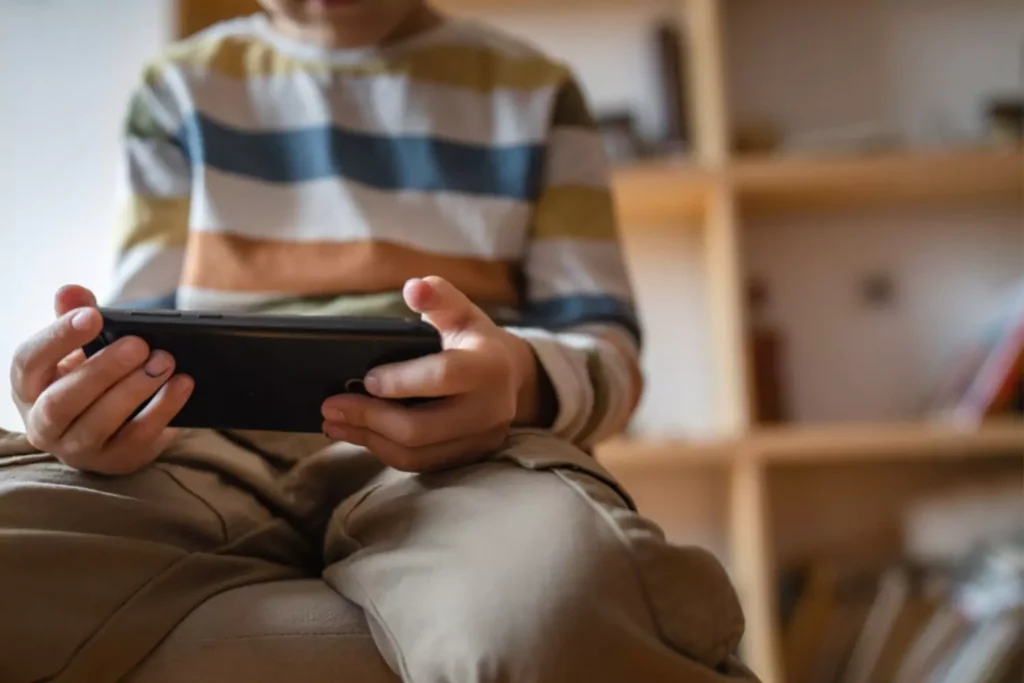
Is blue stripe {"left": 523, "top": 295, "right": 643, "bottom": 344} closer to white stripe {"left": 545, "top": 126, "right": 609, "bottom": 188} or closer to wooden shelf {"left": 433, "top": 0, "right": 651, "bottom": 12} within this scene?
white stripe {"left": 545, "top": 126, "right": 609, "bottom": 188}

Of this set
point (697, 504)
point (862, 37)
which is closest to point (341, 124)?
point (697, 504)

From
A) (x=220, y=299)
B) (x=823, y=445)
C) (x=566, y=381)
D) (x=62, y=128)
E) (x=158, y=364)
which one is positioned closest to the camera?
(x=158, y=364)

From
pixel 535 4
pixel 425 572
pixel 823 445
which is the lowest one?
pixel 823 445

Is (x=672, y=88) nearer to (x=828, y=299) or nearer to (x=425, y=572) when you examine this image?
Answer: (x=828, y=299)

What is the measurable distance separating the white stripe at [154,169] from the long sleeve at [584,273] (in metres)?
0.30

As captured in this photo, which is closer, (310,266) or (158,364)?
(158,364)

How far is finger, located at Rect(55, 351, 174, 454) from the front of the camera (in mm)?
491

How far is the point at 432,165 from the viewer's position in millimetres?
766

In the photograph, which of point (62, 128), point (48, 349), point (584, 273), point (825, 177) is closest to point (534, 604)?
point (48, 349)

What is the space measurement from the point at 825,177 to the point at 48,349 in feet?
3.87

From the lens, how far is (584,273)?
0.75m

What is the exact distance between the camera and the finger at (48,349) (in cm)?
48

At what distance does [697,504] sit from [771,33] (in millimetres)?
816

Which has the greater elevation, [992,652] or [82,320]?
[82,320]
